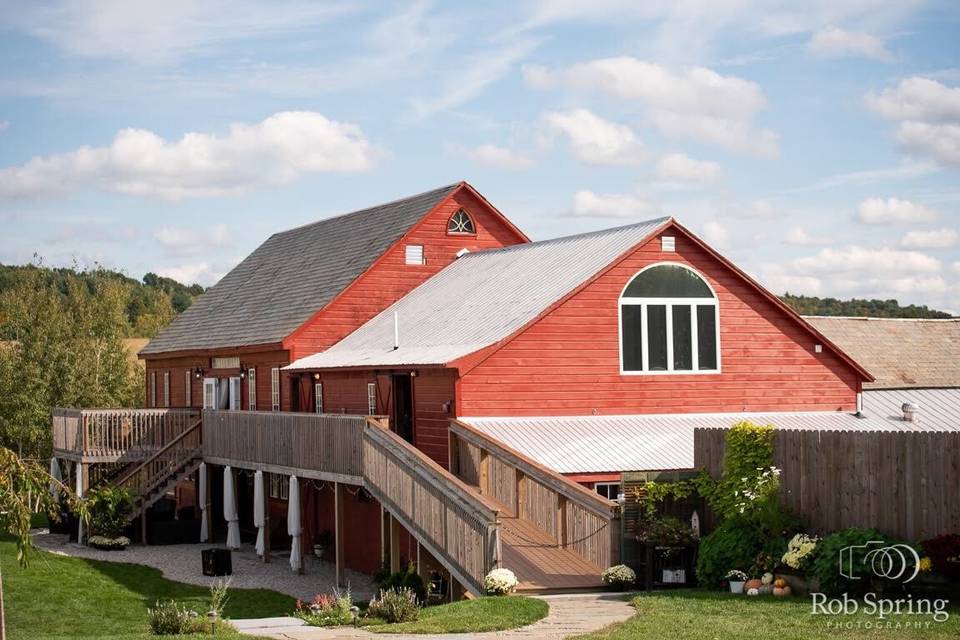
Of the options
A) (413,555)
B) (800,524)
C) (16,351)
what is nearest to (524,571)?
(800,524)

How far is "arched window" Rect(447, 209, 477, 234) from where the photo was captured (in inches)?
1535

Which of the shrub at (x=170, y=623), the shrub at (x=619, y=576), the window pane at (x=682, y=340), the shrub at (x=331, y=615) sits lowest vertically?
the shrub at (x=331, y=615)

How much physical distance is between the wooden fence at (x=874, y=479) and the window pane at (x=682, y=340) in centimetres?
1112

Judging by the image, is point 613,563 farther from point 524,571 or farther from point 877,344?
point 877,344

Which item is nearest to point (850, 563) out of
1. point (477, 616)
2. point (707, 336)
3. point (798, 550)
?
point (798, 550)

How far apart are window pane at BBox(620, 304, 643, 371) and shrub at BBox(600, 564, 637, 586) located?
1076 centimetres

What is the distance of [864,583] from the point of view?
1617cm

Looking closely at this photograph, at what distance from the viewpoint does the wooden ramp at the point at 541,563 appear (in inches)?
754

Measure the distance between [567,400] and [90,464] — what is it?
52.2 ft

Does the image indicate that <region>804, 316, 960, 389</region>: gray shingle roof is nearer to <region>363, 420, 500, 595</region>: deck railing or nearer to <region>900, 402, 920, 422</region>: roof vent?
<region>900, 402, 920, 422</region>: roof vent

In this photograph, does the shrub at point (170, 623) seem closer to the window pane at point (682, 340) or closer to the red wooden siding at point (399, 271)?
the window pane at point (682, 340)

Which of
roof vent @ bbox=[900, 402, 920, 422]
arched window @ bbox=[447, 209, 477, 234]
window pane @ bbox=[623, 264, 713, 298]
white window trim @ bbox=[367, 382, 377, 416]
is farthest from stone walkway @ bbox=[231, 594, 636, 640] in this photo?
arched window @ bbox=[447, 209, 477, 234]

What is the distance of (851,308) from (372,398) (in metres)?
84.0

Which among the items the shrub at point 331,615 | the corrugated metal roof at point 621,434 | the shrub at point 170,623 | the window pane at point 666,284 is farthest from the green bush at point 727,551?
the window pane at point 666,284
